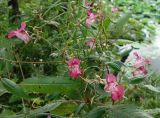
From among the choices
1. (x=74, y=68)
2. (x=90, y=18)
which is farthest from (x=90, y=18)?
(x=74, y=68)

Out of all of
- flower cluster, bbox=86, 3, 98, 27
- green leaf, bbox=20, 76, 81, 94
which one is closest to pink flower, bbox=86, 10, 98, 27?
flower cluster, bbox=86, 3, 98, 27

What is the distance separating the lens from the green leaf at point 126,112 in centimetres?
119

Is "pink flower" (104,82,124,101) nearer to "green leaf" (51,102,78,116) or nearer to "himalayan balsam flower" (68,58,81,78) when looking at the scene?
"himalayan balsam flower" (68,58,81,78)

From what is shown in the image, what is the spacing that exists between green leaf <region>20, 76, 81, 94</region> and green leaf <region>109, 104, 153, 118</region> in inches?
5.8

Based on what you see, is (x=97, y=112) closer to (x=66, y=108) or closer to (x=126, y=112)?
(x=126, y=112)

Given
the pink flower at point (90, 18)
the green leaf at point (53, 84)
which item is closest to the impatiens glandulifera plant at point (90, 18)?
the pink flower at point (90, 18)

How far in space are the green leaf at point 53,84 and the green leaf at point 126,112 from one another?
0.15m

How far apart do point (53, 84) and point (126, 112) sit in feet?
0.76

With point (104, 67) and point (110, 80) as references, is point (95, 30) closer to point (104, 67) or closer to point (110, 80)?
point (104, 67)

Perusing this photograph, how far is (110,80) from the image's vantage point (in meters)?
1.22

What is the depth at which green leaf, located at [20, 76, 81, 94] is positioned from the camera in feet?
4.31

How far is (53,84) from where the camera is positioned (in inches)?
51.7

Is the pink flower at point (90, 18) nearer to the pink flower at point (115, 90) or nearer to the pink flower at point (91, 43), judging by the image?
the pink flower at point (91, 43)

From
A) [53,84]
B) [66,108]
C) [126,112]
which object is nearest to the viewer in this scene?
[126,112]
